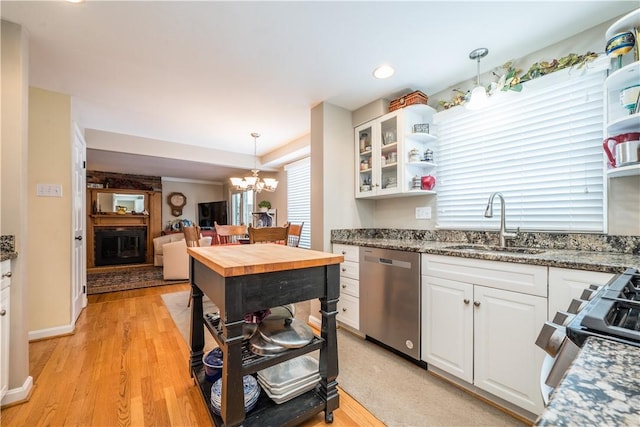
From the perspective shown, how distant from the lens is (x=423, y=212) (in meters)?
2.62

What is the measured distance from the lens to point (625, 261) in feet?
4.24

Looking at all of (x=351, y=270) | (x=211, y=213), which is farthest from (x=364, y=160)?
(x=211, y=213)

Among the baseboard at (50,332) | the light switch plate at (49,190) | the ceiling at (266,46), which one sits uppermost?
the ceiling at (266,46)

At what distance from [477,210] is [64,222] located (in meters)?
3.80

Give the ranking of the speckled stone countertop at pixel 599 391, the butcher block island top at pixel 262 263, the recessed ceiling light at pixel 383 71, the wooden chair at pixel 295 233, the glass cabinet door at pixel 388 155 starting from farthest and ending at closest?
1. the wooden chair at pixel 295 233
2. the glass cabinet door at pixel 388 155
3. the recessed ceiling light at pixel 383 71
4. the butcher block island top at pixel 262 263
5. the speckled stone countertop at pixel 599 391

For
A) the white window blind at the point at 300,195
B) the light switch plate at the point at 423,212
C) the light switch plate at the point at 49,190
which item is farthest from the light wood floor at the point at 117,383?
the white window blind at the point at 300,195

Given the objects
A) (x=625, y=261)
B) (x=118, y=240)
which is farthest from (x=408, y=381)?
(x=118, y=240)

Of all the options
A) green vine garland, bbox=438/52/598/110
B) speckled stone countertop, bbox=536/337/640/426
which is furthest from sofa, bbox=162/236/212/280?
speckled stone countertop, bbox=536/337/640/426

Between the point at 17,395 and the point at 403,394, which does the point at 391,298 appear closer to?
the point at 403,394

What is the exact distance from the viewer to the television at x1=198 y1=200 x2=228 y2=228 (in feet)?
24.0

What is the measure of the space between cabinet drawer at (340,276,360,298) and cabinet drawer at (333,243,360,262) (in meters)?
0.20

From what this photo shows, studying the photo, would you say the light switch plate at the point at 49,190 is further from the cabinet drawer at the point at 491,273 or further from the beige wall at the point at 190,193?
the beige wall at the point at 190,193

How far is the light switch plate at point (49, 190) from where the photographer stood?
245 centimetres

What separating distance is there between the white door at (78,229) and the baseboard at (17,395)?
1.13 metres
